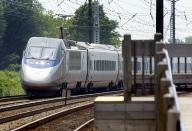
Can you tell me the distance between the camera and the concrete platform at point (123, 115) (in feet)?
36.5

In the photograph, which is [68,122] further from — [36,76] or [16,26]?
[16,26]

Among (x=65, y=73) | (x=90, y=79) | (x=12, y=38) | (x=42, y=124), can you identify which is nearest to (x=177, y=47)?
(x=42, y=124)

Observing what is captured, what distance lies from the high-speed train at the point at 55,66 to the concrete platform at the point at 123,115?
19.9m

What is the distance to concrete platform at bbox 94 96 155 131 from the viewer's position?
Result: 438 inches

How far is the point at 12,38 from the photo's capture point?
402 feet

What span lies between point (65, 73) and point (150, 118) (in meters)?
21.9

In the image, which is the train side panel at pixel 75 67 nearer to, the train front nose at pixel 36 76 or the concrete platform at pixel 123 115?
the train front nose at pixel 36 76

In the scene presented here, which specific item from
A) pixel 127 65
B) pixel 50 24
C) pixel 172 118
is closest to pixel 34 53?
pixel 127 65

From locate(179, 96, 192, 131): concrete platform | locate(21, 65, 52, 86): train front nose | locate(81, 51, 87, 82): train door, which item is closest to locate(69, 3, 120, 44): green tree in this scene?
locate(81, 51, 87, 82): train door

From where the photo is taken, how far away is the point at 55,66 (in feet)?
103

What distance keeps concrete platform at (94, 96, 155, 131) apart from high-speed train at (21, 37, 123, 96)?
1992cm

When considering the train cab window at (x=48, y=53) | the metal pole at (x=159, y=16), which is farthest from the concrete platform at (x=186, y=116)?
the train cab window at (x=48, y=53)

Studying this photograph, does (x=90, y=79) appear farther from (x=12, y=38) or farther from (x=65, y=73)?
(x=12, y=38)

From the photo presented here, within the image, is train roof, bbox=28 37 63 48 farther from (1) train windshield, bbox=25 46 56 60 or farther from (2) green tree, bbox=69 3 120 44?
(2) green tree, bbox=69 3 120 44
